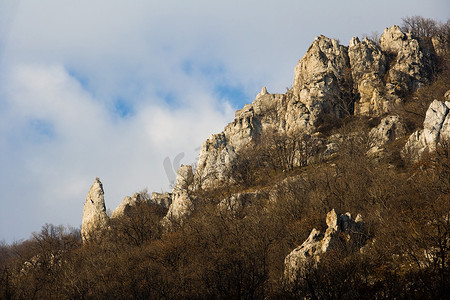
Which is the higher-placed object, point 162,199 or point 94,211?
point 94,211

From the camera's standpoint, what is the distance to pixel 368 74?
81.7 meters

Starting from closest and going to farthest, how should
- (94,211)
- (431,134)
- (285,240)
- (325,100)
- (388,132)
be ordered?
(285,240) < (431,134) < (388,132) < (94,211) < (325,100)

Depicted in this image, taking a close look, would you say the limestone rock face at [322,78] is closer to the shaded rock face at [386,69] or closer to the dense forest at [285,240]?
the shaded rock face at [386,69]

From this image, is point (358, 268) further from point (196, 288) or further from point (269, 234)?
point (269, 234)

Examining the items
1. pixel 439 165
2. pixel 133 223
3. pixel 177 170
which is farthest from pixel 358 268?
pixel 177 170

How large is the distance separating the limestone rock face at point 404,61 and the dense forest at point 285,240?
20.5ft

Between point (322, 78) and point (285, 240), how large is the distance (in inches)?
2296

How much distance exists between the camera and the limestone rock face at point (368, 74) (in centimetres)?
7788

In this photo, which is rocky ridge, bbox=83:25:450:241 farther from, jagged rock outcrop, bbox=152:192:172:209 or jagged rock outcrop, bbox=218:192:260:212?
jagged rock outcrop, bbox=218:192:260:212

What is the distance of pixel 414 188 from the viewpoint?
35.7 metres

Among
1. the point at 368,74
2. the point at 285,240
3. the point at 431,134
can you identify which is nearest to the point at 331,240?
the point at 285,240

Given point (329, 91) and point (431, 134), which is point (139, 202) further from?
point (431, 134)

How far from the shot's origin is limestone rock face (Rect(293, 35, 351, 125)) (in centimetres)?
8244

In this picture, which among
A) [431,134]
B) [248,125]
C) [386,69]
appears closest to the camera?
[431,134]
